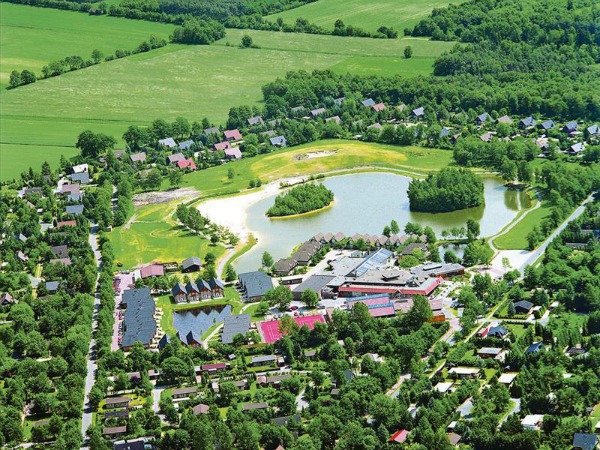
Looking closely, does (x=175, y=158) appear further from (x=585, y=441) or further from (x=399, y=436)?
(x=585, y=441)

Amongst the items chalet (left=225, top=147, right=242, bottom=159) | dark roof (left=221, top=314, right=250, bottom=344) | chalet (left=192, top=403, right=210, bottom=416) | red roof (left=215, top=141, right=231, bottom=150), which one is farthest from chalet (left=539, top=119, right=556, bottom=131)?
chalet (left=192, top=403, right=210, bottom=416)

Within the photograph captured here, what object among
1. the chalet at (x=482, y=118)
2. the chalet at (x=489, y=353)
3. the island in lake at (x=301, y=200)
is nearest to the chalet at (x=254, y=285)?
the island in lake at (x=301, y=200)

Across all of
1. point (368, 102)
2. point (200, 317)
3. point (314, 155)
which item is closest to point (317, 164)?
point (314, 155)

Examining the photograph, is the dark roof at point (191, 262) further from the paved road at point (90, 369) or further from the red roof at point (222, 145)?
the red roof at point (222, 145)

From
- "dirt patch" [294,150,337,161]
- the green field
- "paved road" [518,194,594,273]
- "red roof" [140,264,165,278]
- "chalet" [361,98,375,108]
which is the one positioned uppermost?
the green field

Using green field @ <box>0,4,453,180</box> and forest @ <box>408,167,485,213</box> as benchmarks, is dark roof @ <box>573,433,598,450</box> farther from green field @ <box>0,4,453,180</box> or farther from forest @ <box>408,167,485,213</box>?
green field @ <box>0,4,453,180</box>

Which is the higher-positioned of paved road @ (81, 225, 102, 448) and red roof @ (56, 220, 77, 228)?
red roof @ (56, 220, 77, 228)
